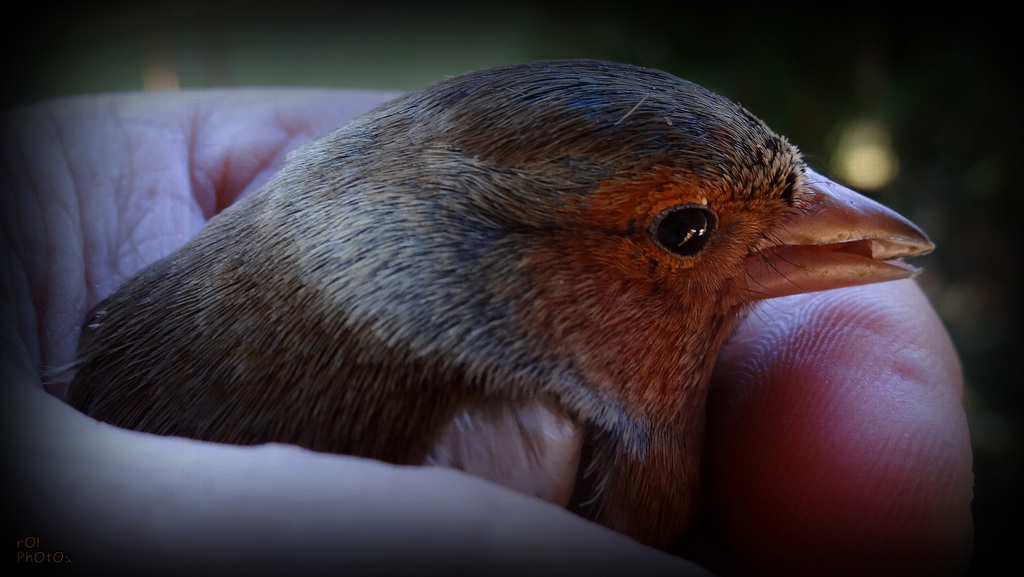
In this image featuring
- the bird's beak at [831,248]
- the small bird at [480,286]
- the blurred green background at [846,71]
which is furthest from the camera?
the blurred green background at [846,71]

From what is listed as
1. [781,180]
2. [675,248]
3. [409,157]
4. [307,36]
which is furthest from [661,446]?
[307,36]

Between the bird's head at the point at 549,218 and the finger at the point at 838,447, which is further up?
the bird's head at the point at 549,218

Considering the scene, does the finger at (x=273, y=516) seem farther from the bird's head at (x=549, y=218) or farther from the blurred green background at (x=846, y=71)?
the blurred green background at (x=846, y=71)

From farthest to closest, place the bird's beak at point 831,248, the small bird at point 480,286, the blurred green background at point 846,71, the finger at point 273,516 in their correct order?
the blurred green background at point 846,71 < the bird's beak at point 831,248 < the small bird at point 480,286 < the finger at point 273,516

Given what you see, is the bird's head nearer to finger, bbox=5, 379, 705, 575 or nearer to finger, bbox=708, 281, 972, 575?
finger, bbox=5, 379, 705, 575

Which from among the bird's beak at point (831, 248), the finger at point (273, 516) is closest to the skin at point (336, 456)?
the finger at point (273, 516)

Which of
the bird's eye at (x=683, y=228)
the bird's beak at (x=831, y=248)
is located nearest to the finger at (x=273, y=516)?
the bird's eye at (x=683, y=228)

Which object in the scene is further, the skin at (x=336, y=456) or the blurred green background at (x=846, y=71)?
the blurred green background at (x=846, y=71)
